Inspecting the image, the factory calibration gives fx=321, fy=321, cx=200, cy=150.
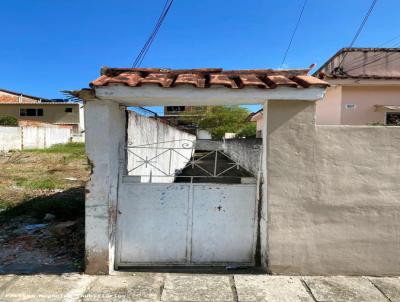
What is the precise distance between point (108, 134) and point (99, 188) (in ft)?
2.39

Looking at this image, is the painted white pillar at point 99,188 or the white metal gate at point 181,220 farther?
the white metal gate at point 181,220

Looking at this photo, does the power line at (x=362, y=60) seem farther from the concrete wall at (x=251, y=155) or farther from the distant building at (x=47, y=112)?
the distant building at (x=47, y=112)

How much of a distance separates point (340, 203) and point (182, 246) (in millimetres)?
2272

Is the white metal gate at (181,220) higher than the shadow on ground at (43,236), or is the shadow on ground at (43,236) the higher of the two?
the white metal gate at (181,220)

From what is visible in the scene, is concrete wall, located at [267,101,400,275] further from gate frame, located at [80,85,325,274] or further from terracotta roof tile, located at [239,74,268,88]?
terracotta roof tile, located at [239,74,268,88]

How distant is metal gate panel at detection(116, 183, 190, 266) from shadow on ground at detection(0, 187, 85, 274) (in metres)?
0.86

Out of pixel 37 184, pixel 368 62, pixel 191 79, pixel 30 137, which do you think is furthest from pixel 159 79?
pixel 30 137

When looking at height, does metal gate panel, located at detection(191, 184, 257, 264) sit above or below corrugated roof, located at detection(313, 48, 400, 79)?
below

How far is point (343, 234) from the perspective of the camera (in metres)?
4.36

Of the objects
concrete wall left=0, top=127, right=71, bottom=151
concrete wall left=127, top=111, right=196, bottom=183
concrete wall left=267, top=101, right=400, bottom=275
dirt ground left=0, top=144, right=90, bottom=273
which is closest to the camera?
concrete wall left=267, top=101, right=400, bottom=275

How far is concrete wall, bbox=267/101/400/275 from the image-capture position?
14.1 feet

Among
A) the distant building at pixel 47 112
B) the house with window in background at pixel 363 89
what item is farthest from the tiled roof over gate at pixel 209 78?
the distant building at pixel 47 112

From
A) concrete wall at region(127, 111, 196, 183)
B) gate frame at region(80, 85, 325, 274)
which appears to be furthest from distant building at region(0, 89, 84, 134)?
gate frame at region(80, 85, 325, 274)

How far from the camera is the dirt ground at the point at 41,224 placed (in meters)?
4.70
